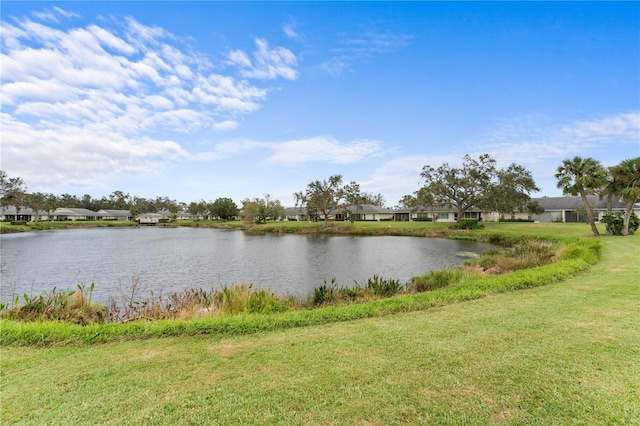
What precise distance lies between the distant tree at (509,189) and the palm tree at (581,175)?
18.2 metres

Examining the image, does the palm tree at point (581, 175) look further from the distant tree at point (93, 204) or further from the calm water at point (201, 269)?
the distant tree at point (93, 204)

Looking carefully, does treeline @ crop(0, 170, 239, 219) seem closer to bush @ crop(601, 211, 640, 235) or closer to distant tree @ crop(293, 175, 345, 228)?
distant tree @ crop(293, 175, 345, 228)

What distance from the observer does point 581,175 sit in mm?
25484

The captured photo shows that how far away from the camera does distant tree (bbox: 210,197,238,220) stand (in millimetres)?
90312

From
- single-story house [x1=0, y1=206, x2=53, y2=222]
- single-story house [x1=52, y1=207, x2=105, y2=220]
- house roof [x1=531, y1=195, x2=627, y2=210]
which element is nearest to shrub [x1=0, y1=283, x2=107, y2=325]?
house roof [x1=531, y1=195, x2=627, y2=210]

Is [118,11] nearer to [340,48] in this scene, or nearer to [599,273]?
[340,48]

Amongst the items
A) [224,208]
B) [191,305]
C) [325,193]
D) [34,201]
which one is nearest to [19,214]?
[34,201]

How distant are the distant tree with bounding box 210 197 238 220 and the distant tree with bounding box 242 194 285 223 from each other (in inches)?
389

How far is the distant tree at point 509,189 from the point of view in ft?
146

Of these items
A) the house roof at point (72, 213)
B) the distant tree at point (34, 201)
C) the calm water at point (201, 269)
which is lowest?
the calm water at point (201, 269)

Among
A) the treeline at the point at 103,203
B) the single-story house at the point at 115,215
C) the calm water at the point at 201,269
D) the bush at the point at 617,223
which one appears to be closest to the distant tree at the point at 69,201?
the treeline at the point at 103,203

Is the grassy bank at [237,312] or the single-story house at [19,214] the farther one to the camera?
the single-story house at [19,214]

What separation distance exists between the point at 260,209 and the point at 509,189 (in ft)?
167

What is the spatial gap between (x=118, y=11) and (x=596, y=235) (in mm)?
34866
